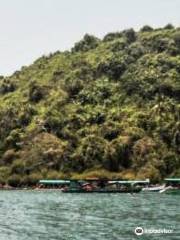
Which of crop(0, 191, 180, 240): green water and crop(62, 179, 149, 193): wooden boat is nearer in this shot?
crop(0, 191, 180, 240): green water

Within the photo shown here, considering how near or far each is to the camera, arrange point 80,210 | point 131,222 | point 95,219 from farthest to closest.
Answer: point 80,210
point 95,219
point 131,222

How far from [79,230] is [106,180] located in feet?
425

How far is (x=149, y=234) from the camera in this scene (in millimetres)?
65312

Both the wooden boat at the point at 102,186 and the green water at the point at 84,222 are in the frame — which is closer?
the green water at the point at 84,222

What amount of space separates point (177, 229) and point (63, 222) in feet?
54.1

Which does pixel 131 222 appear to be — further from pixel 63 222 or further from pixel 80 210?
pixel 80 210

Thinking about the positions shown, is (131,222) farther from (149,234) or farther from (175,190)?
(175,190)

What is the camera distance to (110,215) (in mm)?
89312

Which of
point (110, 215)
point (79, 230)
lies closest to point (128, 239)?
point (79, 230)

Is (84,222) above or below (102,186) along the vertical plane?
above

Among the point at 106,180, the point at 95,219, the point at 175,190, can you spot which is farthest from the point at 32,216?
the point at 106,180

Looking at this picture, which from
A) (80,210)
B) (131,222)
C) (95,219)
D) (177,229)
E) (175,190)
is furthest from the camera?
(175,190)

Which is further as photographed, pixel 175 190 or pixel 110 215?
pixel 175 190

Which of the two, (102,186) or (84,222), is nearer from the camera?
(84,222)
